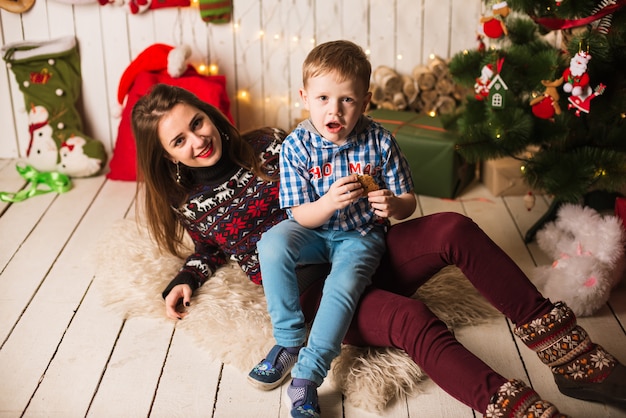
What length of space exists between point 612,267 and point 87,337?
1447mm

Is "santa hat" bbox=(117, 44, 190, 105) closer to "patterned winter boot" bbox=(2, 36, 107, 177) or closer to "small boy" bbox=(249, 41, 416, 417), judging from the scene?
"patterned winter boot" bbox=(2, 36, 107, 177)

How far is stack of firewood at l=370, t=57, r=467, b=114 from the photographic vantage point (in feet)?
10.2

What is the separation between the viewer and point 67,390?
5.86ft

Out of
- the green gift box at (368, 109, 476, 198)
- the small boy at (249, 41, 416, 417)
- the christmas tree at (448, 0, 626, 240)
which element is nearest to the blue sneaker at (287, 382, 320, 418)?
the small boy at (249, 41, 416, 417)

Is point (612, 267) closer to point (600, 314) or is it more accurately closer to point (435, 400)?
point (600, 314)

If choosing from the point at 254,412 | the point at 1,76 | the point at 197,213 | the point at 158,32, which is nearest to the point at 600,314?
the point at 254,412

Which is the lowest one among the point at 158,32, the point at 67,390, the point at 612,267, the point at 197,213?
the point at 67,390

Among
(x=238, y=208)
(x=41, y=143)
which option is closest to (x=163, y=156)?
(x=238, y=208)

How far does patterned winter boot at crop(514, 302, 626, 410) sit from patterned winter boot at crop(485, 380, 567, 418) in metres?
0.18

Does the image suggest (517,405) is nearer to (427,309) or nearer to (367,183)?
(427,309)

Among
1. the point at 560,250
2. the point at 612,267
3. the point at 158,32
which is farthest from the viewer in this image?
the point at 158,32

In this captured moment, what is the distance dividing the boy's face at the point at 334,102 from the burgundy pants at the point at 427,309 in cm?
33

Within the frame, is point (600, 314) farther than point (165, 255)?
No

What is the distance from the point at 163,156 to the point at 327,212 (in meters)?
0.53
